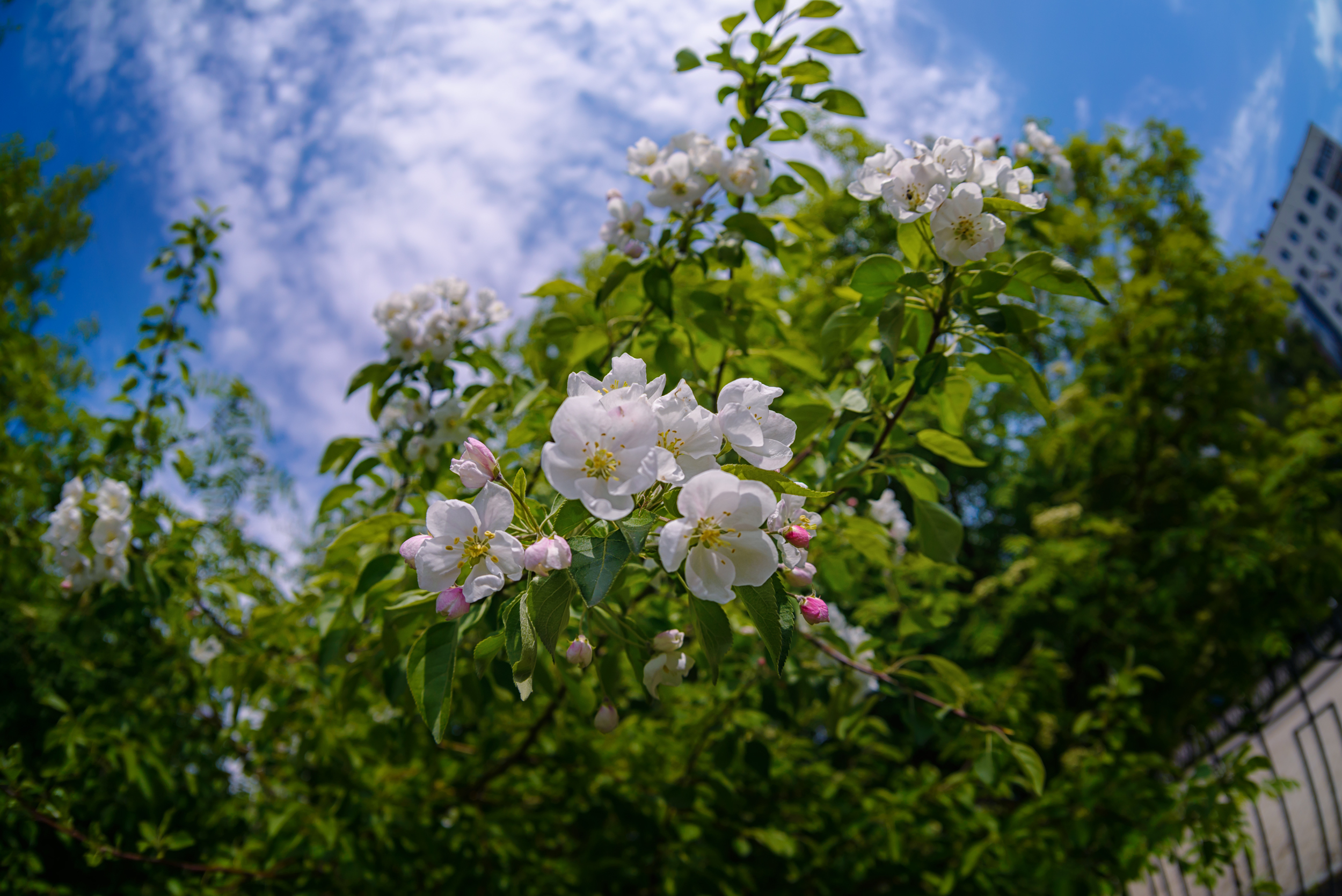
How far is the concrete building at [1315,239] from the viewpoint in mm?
8547

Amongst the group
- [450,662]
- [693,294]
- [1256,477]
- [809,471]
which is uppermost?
[1256,477]

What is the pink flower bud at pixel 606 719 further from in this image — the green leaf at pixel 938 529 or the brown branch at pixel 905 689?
the green leaf at pixel 938 529

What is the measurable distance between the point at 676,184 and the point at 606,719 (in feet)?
4.38

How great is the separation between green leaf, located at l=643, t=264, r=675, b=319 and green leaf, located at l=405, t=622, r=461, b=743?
101 cm

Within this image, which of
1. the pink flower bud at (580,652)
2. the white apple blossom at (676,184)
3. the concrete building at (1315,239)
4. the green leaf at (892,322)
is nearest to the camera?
the pink flower bud at (580,652)

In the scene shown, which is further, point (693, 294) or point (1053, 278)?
point (693, 294)

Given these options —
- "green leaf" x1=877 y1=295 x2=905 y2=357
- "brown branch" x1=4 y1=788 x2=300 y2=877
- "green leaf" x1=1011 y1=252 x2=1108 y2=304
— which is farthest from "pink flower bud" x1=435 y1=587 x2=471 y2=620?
"brown branch" x1=4 y1=788 x2=300 y2=877

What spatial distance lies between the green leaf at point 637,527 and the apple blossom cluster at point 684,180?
116cm

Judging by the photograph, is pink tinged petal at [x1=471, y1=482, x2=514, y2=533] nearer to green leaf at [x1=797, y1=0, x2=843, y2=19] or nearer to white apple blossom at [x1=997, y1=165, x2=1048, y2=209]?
white apple blossom at [x1=997, y1=165, x2=1048, y2=209]

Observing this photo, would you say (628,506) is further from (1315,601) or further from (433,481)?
(1315,601)

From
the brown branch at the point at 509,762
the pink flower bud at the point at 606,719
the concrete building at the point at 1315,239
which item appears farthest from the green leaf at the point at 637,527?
the concrete building at the point at 1315,239

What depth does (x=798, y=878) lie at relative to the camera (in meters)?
2.82

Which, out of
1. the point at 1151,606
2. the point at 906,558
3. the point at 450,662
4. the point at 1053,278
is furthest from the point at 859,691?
the point at 1151,606

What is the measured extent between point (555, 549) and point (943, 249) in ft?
3.04
